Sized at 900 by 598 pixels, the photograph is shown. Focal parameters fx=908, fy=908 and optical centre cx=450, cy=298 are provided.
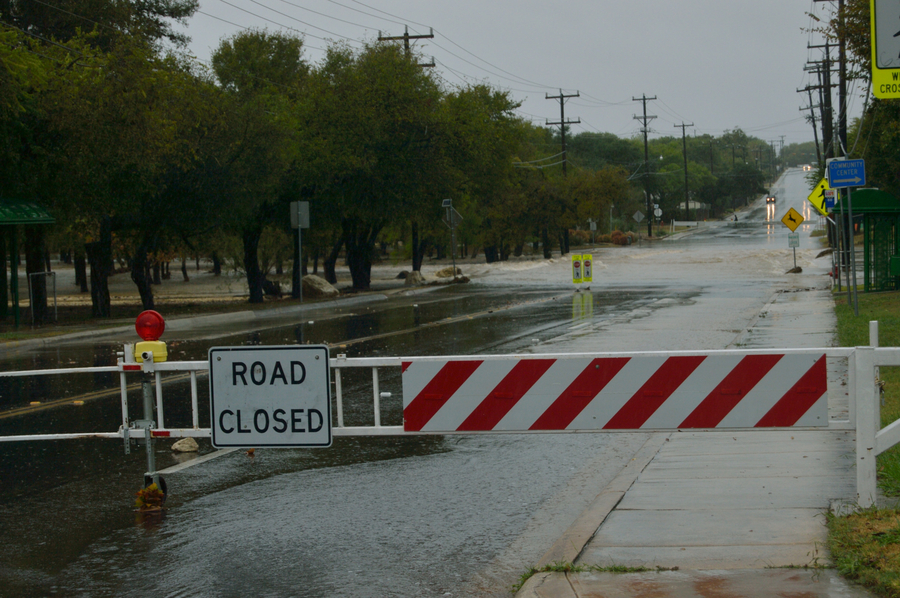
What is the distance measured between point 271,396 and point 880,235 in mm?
22455

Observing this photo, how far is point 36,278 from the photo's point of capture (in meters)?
23.9

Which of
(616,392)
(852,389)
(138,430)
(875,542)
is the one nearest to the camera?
(875,542)

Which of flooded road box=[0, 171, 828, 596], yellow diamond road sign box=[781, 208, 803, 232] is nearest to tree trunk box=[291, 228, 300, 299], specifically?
yellow diamond road sign box=[781, 208, 803, 232]

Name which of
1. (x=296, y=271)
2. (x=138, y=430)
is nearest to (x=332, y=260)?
(x=296, y=271)

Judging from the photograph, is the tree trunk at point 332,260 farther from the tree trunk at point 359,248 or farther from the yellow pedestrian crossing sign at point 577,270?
the yellow pedestrian crossing sign at point 577,270

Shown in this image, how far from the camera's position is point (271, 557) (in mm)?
5520

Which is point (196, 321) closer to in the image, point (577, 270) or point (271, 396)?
point (577, 270)

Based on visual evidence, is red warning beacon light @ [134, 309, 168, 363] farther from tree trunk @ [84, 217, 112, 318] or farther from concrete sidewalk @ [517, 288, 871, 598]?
tree trunk @ [84, 217, 112, 318]

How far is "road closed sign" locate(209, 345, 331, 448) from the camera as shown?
606cm

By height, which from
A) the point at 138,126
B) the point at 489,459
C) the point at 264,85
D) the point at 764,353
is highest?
the point at 264,85

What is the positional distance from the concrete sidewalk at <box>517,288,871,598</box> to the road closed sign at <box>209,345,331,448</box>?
1843 millimetres

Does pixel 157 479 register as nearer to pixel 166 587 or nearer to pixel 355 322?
pixel 166 587

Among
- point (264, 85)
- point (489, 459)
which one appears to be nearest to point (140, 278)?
point (264, 85)

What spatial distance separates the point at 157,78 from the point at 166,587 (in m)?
19.8
